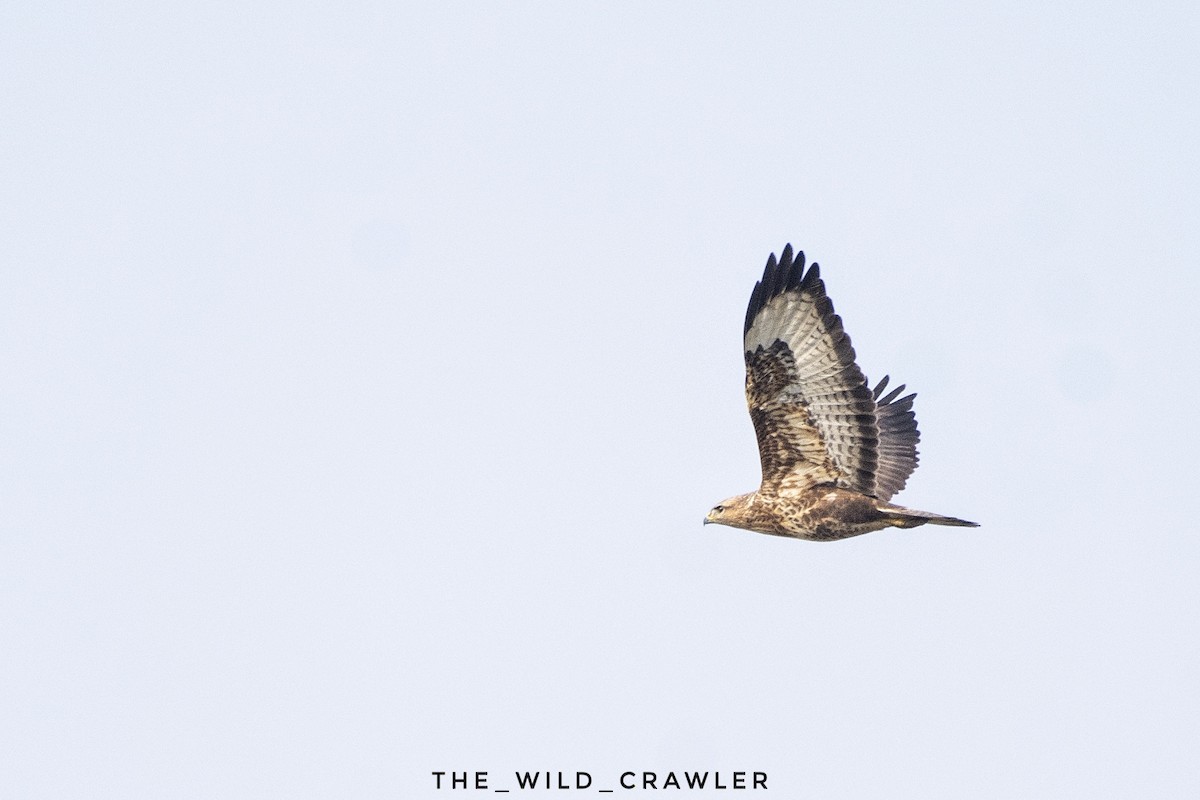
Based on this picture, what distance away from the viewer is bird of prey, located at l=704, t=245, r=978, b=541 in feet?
44.5

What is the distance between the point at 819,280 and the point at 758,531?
6.43 feet

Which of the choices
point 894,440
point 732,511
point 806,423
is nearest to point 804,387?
point 806,423

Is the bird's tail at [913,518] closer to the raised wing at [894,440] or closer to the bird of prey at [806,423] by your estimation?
the bird of prey at [806,423]

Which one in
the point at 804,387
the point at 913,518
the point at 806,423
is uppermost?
the point at 804,387

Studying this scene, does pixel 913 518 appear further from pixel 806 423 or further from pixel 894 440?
pixel 894 440

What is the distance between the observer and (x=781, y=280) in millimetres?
13594

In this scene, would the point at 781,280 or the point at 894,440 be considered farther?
the point at 894,440

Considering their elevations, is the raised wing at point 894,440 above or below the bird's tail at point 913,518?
above

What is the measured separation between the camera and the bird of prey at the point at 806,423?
1356 centimetres

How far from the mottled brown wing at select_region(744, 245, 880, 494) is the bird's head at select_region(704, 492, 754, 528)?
1.00ft

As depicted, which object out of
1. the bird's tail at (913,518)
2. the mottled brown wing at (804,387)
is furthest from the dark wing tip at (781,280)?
the bird's tail at (913,518)

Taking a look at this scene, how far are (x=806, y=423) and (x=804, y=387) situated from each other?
0.29m

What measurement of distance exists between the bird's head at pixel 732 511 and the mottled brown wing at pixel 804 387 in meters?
0.30

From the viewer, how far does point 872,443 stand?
45.4 feet
